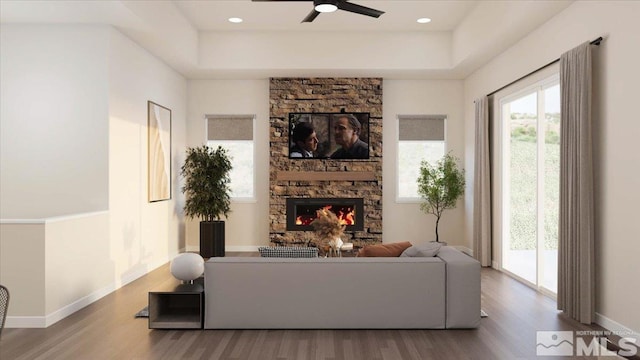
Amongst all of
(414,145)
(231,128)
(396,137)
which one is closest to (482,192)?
(414,145)

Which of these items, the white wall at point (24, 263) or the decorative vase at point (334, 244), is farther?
the decorative vase at point (334, 244)

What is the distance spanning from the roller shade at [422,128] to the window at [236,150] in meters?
2.86

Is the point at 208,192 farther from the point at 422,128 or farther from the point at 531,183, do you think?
the point at 531,183

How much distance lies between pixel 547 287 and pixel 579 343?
1.78m

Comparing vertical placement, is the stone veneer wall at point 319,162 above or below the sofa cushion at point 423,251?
above

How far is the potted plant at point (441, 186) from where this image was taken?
335 inches

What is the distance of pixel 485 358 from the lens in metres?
3.70

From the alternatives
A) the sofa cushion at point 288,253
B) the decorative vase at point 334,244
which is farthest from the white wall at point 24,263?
the decorative vase at point 334,244

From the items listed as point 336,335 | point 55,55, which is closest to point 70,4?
point 55,55

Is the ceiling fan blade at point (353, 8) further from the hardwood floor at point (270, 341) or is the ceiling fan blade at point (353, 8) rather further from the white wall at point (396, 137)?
the white wall at point (396, 137)

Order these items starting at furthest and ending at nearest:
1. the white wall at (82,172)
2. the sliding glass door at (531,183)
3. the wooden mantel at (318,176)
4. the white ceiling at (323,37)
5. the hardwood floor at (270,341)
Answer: the wooden mantel at (318,176) < the white ceiling at (323,37) < the sliding glass door at (531,183) < the white wall at (82,172) < the hardwood floor at (270,341)

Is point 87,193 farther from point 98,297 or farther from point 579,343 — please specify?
point 579,343

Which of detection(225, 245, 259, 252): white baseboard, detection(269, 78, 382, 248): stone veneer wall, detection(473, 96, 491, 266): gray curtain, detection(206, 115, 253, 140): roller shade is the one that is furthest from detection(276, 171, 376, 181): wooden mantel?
detection(473, 96, 491, 266): gray curtain

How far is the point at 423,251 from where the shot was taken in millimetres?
4535
